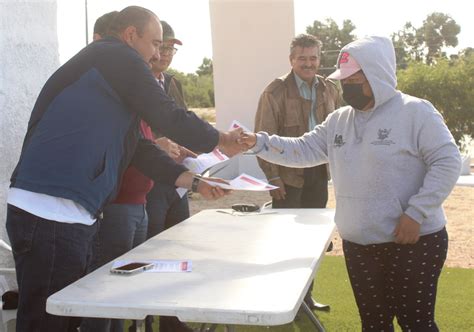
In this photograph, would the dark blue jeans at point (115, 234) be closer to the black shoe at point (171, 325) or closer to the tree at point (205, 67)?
the black shoe at point (171, 325)

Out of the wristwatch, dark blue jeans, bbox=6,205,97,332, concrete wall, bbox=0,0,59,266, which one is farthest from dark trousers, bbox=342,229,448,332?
concrete wall, bbox=0,0,59,266

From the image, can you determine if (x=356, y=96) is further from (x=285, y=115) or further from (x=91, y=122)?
(x=285, y=115)

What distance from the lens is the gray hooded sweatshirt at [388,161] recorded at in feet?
8.05

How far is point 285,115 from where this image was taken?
4.09m

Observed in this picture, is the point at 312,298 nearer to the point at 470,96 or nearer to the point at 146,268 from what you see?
the point at 146,268

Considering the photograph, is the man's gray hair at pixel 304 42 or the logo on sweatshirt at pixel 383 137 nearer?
the logo on sweatshirt at pixel 383 137

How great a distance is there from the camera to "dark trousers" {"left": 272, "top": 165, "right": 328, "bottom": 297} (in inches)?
161

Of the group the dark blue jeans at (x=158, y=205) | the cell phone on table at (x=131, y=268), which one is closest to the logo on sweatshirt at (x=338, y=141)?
the cell phone on table at (x=131, y=268)

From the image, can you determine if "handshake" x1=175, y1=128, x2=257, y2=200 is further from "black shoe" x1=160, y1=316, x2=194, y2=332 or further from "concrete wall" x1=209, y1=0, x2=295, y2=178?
"concrete wall" x1=209, y1=0, x2=295, y2=178

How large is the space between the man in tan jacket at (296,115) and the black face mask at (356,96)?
1427mm

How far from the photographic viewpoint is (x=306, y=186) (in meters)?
4.15

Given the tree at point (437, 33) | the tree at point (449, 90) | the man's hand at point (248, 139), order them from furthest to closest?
the tree at point (437, 33)
the tree at point (449, 90)
the man's hand at point (248, 139)

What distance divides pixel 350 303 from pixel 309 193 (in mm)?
861

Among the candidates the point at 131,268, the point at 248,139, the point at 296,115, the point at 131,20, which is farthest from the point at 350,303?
the point at 131,20
